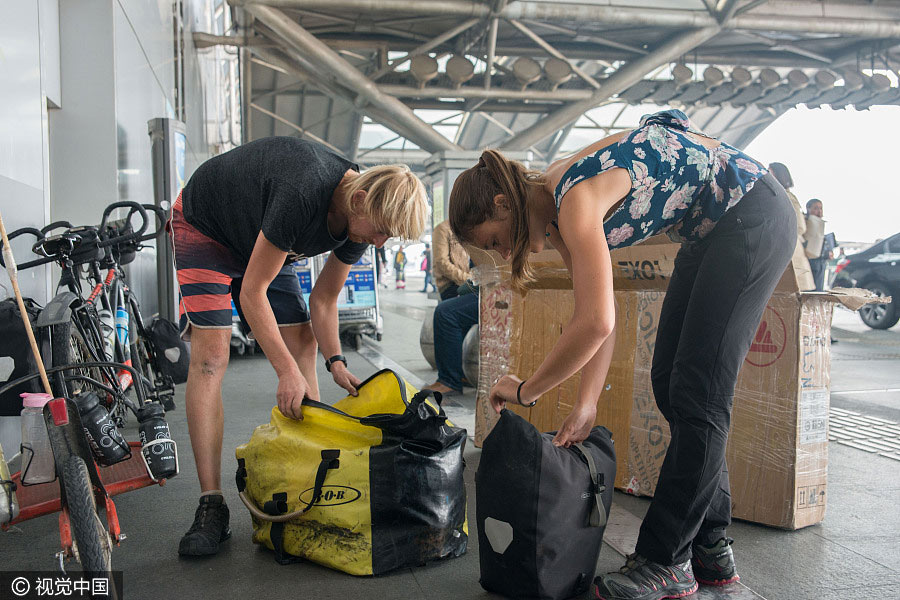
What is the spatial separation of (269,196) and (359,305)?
6.12 meters

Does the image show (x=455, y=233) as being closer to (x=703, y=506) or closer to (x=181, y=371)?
(x=703, y=506)

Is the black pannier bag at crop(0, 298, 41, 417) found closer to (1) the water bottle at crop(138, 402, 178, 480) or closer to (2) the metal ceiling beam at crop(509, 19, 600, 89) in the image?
(1) the water bottle at crop(138, 402, 178, 480)

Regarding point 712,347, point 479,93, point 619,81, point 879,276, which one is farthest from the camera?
point 619,81

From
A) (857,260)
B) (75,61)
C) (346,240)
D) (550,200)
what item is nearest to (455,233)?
(550,200)

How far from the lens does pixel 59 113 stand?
507cm

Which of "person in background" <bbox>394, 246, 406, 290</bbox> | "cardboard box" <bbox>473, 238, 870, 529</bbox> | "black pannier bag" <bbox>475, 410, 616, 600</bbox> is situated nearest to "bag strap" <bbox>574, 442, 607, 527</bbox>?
"black pannier bag" <bbox>475, 410, 616, 600</bbox>

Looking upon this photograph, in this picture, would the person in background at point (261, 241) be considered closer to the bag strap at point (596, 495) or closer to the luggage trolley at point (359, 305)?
the bag strap at point (596, 495)

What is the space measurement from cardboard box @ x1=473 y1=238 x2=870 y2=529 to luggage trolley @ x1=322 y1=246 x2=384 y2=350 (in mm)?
4818

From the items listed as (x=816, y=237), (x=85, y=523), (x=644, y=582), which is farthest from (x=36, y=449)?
(x=816, y=237)

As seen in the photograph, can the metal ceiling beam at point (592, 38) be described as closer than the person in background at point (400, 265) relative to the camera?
Yes

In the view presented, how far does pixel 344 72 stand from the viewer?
11.5 metres

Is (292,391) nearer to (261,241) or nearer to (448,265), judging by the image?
(261,241)

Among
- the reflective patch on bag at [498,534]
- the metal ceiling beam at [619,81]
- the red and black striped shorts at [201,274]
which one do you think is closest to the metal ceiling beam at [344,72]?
the metal ceiling beam at [619,81]

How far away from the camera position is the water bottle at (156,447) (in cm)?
234
